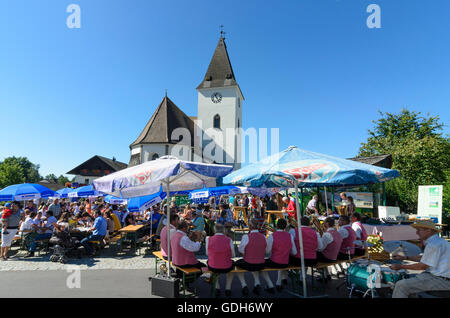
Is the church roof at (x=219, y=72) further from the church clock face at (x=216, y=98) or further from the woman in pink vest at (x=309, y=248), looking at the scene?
the woman in pink vest at (x=309, y=248)

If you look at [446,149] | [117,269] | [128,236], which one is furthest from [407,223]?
[446,149]

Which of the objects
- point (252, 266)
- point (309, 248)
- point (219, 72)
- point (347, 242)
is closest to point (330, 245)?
point (347, 242)

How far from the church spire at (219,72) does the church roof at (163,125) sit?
650 cm

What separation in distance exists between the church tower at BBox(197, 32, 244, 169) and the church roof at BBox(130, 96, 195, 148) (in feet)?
13.4

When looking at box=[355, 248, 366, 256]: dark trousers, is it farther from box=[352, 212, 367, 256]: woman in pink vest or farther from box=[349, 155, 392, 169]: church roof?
box=[349, 155, 392, 169]: church roof

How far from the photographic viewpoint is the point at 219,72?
48.1m

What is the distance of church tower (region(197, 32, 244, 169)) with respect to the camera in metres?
46.8

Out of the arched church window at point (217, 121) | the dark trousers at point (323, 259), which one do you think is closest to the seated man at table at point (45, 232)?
the dark trousers at point (323, 259)

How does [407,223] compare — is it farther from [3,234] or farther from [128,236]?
[3,234]

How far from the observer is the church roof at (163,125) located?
42.5m

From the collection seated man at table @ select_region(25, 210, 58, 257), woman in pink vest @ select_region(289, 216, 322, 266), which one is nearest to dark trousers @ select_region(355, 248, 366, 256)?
woman in pink vest @ select_region(289, 216, 322, 266)

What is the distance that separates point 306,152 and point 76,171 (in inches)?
2674

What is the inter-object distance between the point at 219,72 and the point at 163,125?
46.8 ft

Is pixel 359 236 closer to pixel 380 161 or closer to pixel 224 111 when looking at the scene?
pixel 380 161
